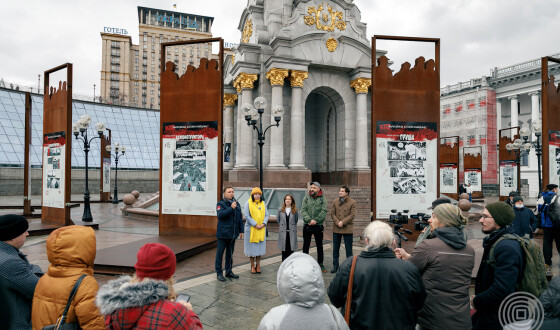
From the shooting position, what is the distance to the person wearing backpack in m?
7.64

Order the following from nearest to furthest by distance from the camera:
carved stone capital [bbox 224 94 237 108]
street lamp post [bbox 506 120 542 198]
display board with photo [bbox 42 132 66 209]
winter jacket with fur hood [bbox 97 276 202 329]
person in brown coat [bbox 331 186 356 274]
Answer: winter jacket with fur hood [bbox 97 276 202 329]
person in brown coat [bbox 331 186 356 274]
display board with photo [bbox 42 132 66 209]
street lamp post [bbox 506 120 542 198]
carved stone capital [bbox 224 94 237 108]

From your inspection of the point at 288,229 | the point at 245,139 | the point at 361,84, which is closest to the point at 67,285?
the point at 288,229

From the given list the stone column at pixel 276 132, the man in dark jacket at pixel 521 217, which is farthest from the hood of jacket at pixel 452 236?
the stone column at pixel 276 132

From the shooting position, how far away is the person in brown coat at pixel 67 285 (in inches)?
94.3

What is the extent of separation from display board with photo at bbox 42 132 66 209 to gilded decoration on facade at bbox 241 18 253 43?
11.9 metres

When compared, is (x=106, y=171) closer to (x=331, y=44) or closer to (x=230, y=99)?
(x=230, y=99)

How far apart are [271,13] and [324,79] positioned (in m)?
4.52

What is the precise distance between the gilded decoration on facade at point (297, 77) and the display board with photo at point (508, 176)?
17.2 metres

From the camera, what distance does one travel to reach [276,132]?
17797 millimetres

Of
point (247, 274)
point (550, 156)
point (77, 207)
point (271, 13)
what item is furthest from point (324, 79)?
point (77, 207)

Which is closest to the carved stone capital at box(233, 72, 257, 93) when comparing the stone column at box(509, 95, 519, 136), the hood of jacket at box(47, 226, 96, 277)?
the hood of jacket at box(47, 226, 96, 277)

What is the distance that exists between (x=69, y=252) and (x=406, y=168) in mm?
8097

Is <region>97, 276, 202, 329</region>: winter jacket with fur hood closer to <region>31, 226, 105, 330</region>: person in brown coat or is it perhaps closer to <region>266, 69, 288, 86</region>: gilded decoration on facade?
<region>31, 226, 105, 330</region>: person in brown coat

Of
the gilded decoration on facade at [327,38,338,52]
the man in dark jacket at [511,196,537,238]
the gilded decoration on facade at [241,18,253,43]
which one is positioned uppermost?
the gilded decoration on facade at [241,18,253,43]
